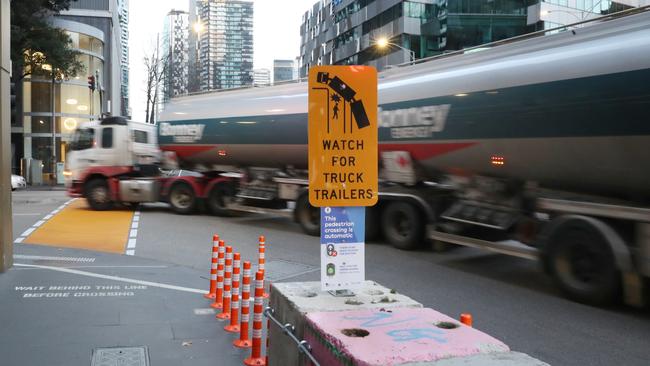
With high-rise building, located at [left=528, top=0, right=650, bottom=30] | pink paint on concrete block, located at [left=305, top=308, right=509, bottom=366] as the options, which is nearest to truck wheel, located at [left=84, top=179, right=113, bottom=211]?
pink paint on concrete block, located at [left=305, top=308, right=509, bottom=366]

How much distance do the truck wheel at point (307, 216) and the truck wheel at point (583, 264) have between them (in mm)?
7289

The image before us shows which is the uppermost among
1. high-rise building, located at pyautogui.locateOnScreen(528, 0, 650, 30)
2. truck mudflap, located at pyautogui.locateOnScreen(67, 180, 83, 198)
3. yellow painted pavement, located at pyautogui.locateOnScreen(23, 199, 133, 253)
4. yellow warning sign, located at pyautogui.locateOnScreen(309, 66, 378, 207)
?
high-rise building, located at pyautogui.locateOnScreen(528, 0, 650, 30)

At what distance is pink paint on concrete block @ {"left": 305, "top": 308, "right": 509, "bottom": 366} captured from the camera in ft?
10.2

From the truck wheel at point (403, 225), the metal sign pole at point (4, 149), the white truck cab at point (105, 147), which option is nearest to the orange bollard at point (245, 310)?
the metal sign pole at point (4, 149)

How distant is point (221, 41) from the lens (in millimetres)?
93688

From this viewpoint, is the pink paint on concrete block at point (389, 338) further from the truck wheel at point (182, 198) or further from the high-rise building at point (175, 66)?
the high-rise building at point (175, 66)

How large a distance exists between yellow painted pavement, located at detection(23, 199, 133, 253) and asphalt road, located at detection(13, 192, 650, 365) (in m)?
0.59

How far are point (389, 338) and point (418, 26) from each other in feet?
194

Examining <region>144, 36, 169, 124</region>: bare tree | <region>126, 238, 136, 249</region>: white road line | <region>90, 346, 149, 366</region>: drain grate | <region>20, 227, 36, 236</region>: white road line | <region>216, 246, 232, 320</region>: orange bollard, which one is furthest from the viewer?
<region>144, 36, 169, 124</region>: bare tree

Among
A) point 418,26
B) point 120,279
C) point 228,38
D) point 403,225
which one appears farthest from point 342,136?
point 228,38

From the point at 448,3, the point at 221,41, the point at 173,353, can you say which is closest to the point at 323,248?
the point at 173,353

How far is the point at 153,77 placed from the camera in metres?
62.9

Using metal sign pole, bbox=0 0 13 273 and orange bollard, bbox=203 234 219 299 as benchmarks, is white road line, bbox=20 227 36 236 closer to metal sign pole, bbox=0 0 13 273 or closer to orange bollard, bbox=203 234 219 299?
metal sign pole, bbox=0 0 13 273

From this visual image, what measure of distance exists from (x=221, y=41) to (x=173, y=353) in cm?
9217
